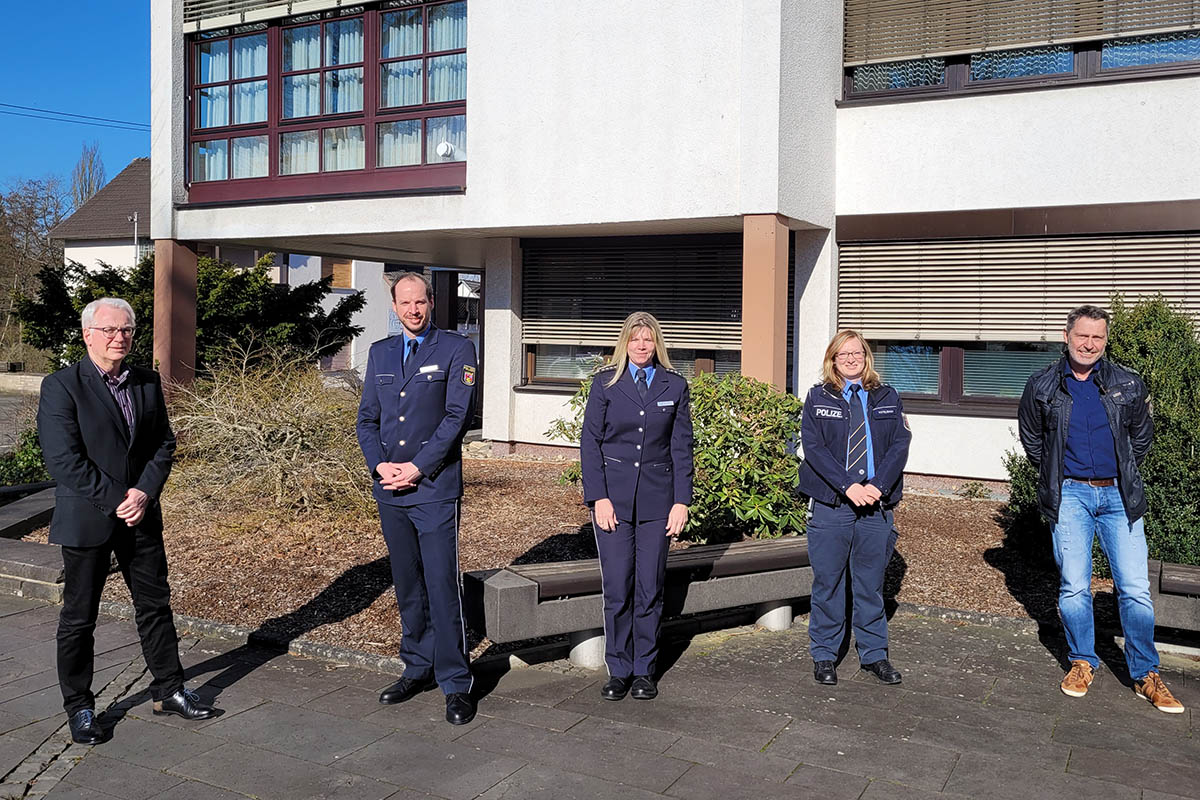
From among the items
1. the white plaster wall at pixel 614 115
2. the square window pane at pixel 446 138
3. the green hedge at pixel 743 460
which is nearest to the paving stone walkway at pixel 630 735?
the green hedge at pixel 743 460

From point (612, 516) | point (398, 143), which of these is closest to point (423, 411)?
point (612, 516)

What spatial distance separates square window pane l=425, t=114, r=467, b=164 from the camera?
1259 cm

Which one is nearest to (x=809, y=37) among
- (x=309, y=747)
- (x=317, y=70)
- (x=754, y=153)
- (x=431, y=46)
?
(x=754, y=153)

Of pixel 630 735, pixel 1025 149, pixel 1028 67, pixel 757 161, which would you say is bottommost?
pixel 630 735

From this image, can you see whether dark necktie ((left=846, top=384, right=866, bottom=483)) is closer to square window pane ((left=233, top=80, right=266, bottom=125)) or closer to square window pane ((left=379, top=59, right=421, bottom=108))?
square window pane ((left=379, top=59, right=421, bottom=108))

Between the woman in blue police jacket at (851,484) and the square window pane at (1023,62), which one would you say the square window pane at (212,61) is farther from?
the woman in blue police jacket at (851,484)

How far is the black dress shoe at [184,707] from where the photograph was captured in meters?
5.04

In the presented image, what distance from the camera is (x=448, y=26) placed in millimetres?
12750

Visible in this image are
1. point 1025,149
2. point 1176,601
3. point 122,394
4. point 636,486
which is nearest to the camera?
point 122,394

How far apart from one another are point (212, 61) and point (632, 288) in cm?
617

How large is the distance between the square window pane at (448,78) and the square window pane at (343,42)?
118 centimetres

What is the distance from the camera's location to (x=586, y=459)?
543 centimetres

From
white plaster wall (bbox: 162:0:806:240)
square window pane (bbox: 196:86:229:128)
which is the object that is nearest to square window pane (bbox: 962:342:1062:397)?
white plaster wall (bbox: 162:0:806:240)

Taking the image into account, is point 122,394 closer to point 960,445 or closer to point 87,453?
point 87,453
